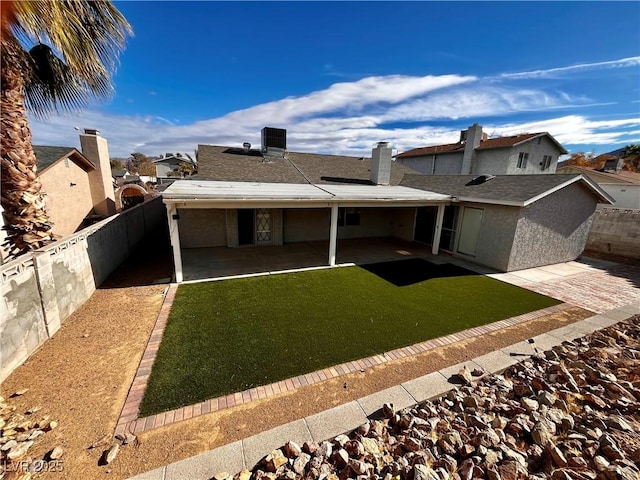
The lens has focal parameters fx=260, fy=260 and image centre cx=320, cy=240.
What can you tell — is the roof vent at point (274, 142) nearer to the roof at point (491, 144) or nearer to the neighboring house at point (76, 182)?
the neighboring house at point (76, 182)

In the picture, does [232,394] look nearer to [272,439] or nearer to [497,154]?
[272,439]

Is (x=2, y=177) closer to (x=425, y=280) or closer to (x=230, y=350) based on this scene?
(x=230, y=350)

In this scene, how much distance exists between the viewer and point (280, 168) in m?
14.4

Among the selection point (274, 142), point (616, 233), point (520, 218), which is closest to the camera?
point (520, 218)

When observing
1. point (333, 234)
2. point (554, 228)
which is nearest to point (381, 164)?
point (333, 234)

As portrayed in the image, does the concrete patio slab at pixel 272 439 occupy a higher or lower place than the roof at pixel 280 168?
lower

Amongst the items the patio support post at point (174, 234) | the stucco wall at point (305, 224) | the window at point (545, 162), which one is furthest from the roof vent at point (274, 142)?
the window at point (545, 162)

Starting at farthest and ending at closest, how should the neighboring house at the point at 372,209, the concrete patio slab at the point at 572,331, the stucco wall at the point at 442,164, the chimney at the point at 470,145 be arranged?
the stucco wall at the point at 442,164 → the chimney at the point at 470,145 → the neighboring house at the point at 372,209 → the concrete patio slab at the point at 572,331

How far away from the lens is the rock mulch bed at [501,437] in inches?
113

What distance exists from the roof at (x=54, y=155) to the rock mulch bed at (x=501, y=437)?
53.6 feet

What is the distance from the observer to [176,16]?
8.58m

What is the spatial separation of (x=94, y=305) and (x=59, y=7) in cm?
635

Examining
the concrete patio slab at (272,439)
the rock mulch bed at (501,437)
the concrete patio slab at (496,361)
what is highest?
the rock mulch bed at (501,437)

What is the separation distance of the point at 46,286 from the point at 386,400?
22.3 feet
